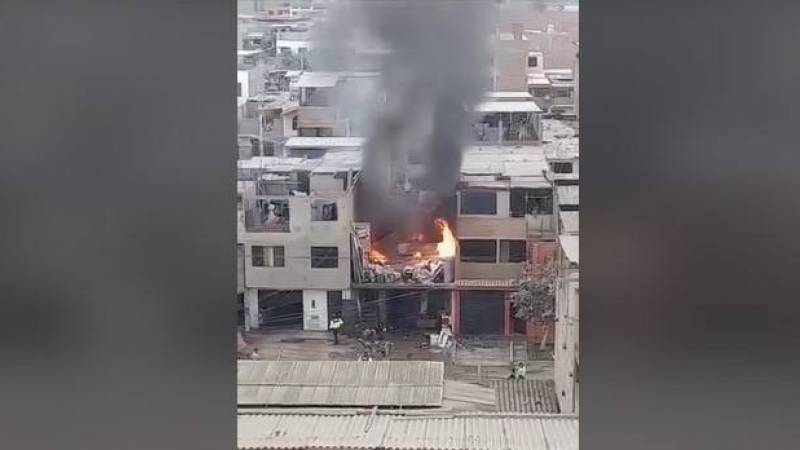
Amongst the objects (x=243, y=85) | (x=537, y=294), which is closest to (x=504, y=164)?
(x=537, y=294)

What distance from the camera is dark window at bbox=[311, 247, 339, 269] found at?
2072 millimetres

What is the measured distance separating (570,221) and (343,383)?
2.20 ft

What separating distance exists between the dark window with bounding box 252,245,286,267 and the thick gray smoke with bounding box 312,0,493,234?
0.22 metres

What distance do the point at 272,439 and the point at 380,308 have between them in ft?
1.32

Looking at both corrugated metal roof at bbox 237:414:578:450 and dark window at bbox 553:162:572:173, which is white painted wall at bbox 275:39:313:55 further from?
corrugated metal roof at bbox 237:414:578:450

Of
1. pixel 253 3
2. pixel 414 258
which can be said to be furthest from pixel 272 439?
pixel 253 3

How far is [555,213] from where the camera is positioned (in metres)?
2.03

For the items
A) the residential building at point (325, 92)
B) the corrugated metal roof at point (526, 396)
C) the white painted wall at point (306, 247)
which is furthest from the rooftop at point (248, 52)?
the corrugated metal roof at point (526, 396)

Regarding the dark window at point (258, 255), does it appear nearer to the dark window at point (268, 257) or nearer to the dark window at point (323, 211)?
the dark window at point (268, 257)

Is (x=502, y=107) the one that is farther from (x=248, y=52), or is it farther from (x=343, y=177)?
(x=248, y=52)
